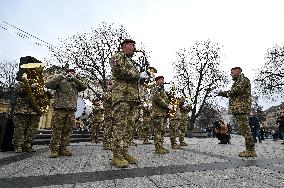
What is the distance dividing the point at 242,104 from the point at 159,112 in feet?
7.25

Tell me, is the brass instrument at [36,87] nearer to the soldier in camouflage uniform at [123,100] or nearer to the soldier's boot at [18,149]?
the soldier's boot at [18,149]

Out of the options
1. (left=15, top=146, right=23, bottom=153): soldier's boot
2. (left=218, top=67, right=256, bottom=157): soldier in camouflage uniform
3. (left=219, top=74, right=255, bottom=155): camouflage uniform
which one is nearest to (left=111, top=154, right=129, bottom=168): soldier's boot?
(left=218, top=67, right=256, bottom=157): soldier in camouflage uniform

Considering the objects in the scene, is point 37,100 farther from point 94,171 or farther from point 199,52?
point 199,52

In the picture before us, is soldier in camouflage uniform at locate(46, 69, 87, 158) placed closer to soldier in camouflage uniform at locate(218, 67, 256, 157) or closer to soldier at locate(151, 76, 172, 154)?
soldier at locate(151, 76, 172, 154)

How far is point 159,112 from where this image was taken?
7320mm

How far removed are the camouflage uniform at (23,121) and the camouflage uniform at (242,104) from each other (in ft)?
17.9

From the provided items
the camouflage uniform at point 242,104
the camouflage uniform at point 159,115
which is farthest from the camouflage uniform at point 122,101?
the camouflage uniform at point 242,104

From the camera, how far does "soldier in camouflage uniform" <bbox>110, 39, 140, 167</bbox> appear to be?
489 centimetres

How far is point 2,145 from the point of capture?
7422 mm

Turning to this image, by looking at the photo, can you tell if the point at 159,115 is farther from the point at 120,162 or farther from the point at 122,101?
the point at 120,162

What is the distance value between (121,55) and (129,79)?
0.50 meters

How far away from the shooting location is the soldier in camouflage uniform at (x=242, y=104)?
21.8 ft

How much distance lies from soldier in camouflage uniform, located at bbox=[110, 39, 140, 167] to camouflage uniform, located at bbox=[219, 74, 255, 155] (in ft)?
10.0

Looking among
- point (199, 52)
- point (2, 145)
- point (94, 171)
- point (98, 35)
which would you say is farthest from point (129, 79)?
point (199, 52)
